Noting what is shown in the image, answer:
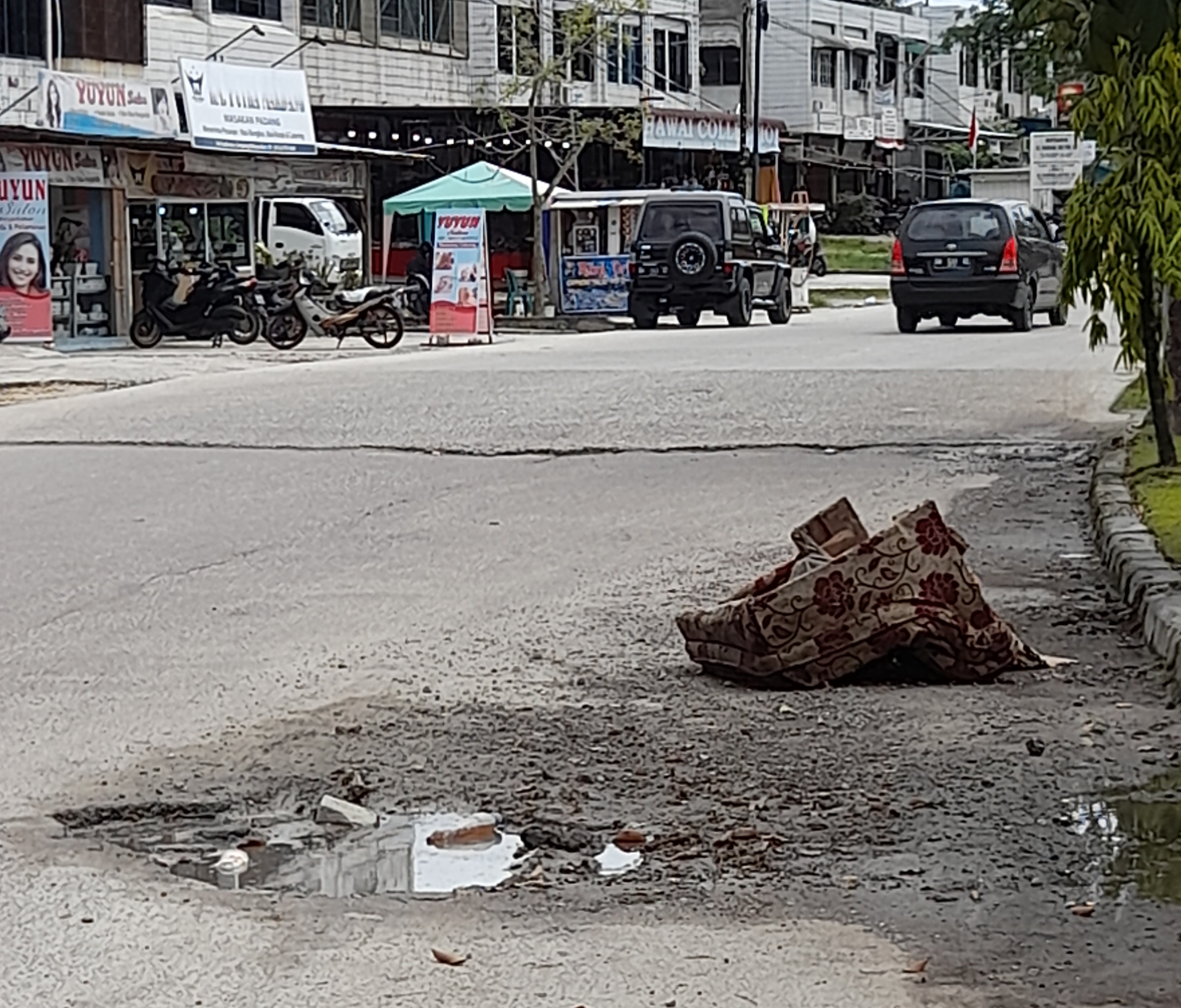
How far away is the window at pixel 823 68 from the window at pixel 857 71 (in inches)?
25.6

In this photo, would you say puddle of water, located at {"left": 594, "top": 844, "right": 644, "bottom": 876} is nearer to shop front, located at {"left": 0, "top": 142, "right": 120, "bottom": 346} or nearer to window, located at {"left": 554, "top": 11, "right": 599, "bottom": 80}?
→ shop front, located at {"left": 0, "top": 142, "right": 120, "bottom": 346}

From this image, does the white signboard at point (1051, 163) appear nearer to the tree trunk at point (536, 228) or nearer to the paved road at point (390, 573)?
the tree trunk at point (536, 228)

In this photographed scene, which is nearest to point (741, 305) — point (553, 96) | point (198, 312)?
point (198, 312)

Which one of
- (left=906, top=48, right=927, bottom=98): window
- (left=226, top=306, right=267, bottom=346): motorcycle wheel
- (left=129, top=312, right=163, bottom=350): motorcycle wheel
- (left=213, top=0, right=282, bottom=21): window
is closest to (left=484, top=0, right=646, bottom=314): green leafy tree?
(left=213, top=0, right=282, bottom=21): window

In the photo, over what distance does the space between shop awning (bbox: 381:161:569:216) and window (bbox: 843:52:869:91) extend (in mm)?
34887

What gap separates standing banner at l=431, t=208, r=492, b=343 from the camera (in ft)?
97.8

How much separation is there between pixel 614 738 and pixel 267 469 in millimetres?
8123

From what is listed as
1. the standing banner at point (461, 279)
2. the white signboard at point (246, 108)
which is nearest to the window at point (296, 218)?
the white signboard at point (246, 108)

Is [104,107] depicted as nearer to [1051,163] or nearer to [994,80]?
[1051,163]

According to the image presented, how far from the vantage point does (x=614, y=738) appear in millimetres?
7004

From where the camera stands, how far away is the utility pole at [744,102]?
56.6 metres

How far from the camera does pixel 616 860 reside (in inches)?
223

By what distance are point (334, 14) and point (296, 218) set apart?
8453mm

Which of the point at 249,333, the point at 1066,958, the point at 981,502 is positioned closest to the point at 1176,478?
the point at 981,502
